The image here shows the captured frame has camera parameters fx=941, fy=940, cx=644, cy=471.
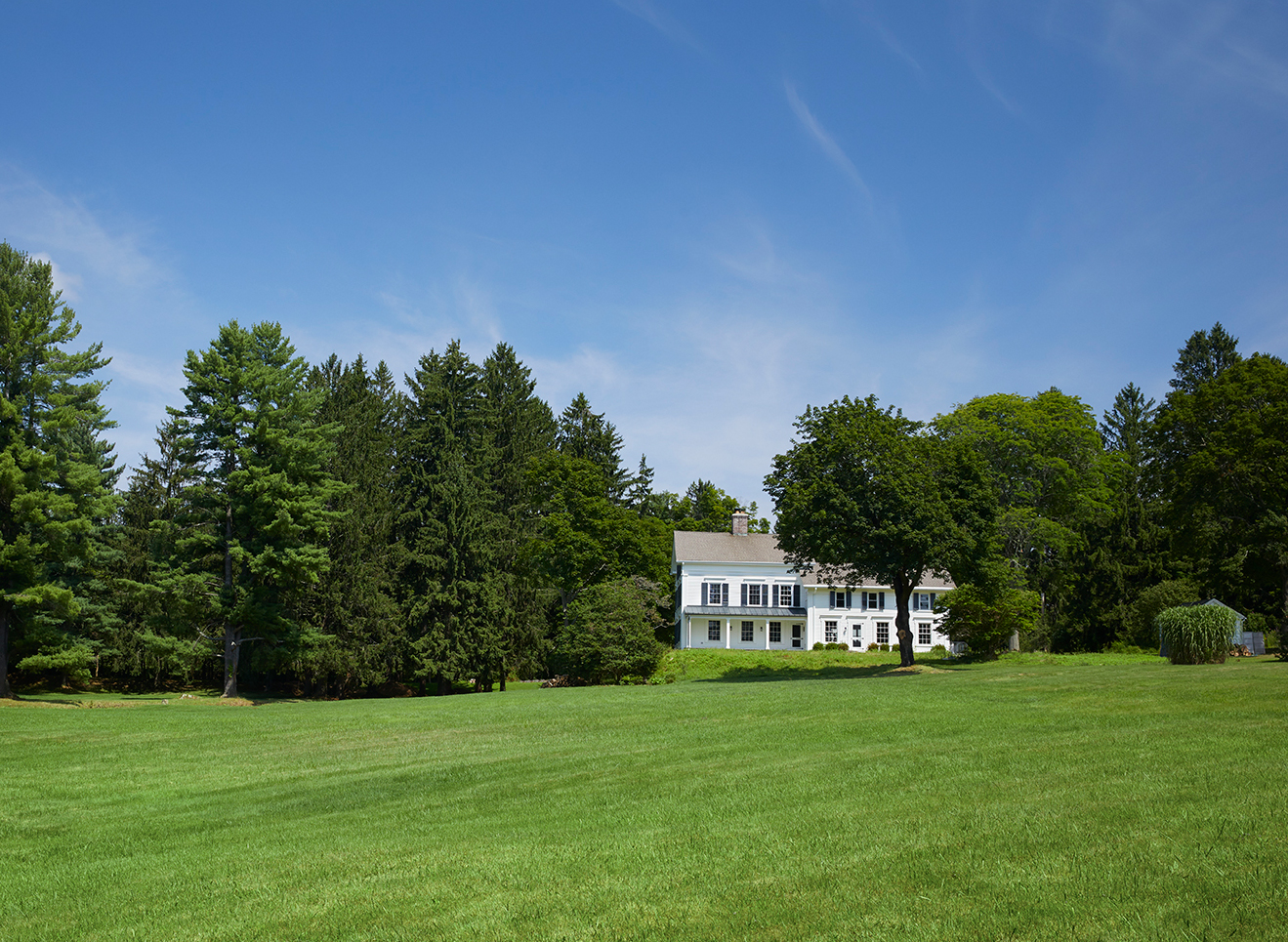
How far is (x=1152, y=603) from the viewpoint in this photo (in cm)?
4338

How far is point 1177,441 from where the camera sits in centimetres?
3822

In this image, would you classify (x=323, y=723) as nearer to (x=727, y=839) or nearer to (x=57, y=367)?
(x=727, y=839)

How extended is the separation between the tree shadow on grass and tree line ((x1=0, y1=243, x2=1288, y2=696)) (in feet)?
7.55

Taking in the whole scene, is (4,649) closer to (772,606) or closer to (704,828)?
(704,828)

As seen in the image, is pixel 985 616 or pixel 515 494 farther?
pixel 515 494

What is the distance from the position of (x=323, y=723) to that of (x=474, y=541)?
26.0 m

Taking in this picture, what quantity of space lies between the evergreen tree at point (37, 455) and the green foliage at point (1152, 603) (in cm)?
4339

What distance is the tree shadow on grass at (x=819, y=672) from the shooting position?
33.3 m

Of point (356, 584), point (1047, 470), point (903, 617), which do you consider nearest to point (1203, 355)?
point (1047, 470)

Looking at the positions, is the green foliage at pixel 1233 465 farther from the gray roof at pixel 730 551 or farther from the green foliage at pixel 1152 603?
the gray roof at pixel 730 551

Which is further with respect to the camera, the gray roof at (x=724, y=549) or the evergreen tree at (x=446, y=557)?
the gray roof at (x=724, y=549)

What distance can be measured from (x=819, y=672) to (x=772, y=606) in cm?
1892

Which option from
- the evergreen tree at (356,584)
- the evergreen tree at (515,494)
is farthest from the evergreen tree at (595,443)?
the evergreen tree at (356,584)

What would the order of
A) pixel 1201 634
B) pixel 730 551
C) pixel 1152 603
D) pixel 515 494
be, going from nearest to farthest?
pixel 1201 634 < pixel 1152 603 < pixel 730 551 < pixel 515 494
